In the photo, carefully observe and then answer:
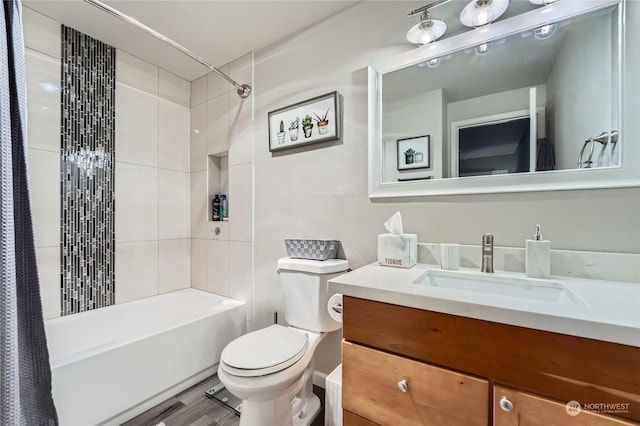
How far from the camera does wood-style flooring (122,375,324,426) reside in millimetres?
1406

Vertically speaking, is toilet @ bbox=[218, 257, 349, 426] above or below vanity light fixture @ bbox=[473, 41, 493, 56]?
below

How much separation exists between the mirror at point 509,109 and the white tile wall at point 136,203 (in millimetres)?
1946

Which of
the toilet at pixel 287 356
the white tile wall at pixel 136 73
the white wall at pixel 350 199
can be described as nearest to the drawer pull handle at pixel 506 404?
the white wall at pixel 350 199

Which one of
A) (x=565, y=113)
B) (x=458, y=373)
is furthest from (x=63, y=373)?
(x=565, y=113)

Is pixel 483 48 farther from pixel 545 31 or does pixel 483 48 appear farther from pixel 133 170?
pixel 133 170

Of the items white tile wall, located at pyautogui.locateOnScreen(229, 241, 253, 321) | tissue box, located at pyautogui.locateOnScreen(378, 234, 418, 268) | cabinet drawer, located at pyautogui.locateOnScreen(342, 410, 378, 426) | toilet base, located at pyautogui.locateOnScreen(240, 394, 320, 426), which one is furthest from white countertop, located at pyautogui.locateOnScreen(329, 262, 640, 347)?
white tile wall, located at pyautogui.locateOnScreen(229, 241, 253, 321)

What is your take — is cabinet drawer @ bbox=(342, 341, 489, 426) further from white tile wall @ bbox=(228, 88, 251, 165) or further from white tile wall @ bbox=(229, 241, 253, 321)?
white tile wall @ bbox=(228, 88, 251, 165)

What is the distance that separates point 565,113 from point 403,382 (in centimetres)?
121

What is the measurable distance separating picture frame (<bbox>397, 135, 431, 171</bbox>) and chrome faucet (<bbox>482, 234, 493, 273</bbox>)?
17.7 inches

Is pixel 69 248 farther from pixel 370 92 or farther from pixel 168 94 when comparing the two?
pixel 370 92

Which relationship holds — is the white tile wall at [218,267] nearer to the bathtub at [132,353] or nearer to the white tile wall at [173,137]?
the bathtub at [132,353]

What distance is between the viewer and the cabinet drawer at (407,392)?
2.29 ft

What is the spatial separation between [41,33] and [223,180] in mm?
1469

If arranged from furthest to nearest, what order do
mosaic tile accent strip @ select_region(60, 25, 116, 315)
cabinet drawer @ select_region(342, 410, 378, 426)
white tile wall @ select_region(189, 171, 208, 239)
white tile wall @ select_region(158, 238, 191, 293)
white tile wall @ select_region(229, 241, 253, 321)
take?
1. white tile wall @ select_region(189, 171, 208, 239)
2. white tile wall @ select_region(158, 238, 191, 293)
3. white tile wall @ select_region(229, 241, 253, 321)
4. mosaic tile accent strip @ select_region(60, 25, 116, 315)
5. cabinet drawer @ select_region(342, 410, 378, 426)
